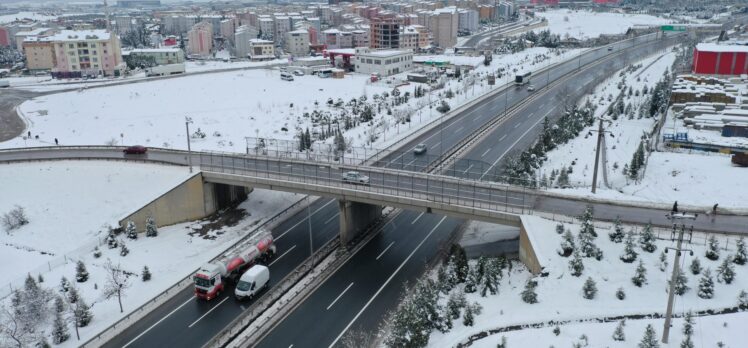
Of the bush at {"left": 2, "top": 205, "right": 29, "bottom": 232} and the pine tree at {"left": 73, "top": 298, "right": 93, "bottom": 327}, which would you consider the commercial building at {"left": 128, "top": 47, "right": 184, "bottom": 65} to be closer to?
the bush at {"left": 2, "top": 205, "right": 29, "bottom": 232}

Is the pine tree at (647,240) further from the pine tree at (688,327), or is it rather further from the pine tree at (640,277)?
the pine tree at (688,327)

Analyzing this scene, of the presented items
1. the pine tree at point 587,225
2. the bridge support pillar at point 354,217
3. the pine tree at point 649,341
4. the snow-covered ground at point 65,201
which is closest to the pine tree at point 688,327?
the pine tree at point 649,341

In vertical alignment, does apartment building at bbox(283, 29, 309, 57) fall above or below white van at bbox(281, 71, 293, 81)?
above

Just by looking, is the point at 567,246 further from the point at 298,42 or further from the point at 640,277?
the point at 298,42

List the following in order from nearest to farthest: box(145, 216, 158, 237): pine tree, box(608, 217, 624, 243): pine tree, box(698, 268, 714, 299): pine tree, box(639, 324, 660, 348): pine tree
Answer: box(639, 324, 660, 348): pine tree < box(698, 268, 714, 299): pine tree < box(608, 217, 624, 243): pine tree < box(145, 216, 158, 237): pine tree

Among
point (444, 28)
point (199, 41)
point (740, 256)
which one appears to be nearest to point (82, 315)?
point (740, 256)

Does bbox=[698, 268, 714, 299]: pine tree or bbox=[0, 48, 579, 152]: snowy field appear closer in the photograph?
bbox=[698, 268, 714, 299]: pine tree


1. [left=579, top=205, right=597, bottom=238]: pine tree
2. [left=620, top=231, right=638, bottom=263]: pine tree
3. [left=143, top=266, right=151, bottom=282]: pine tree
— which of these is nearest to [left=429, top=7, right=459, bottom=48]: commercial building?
[left=579, top=205, right=597, bottom=238]: pine tree
